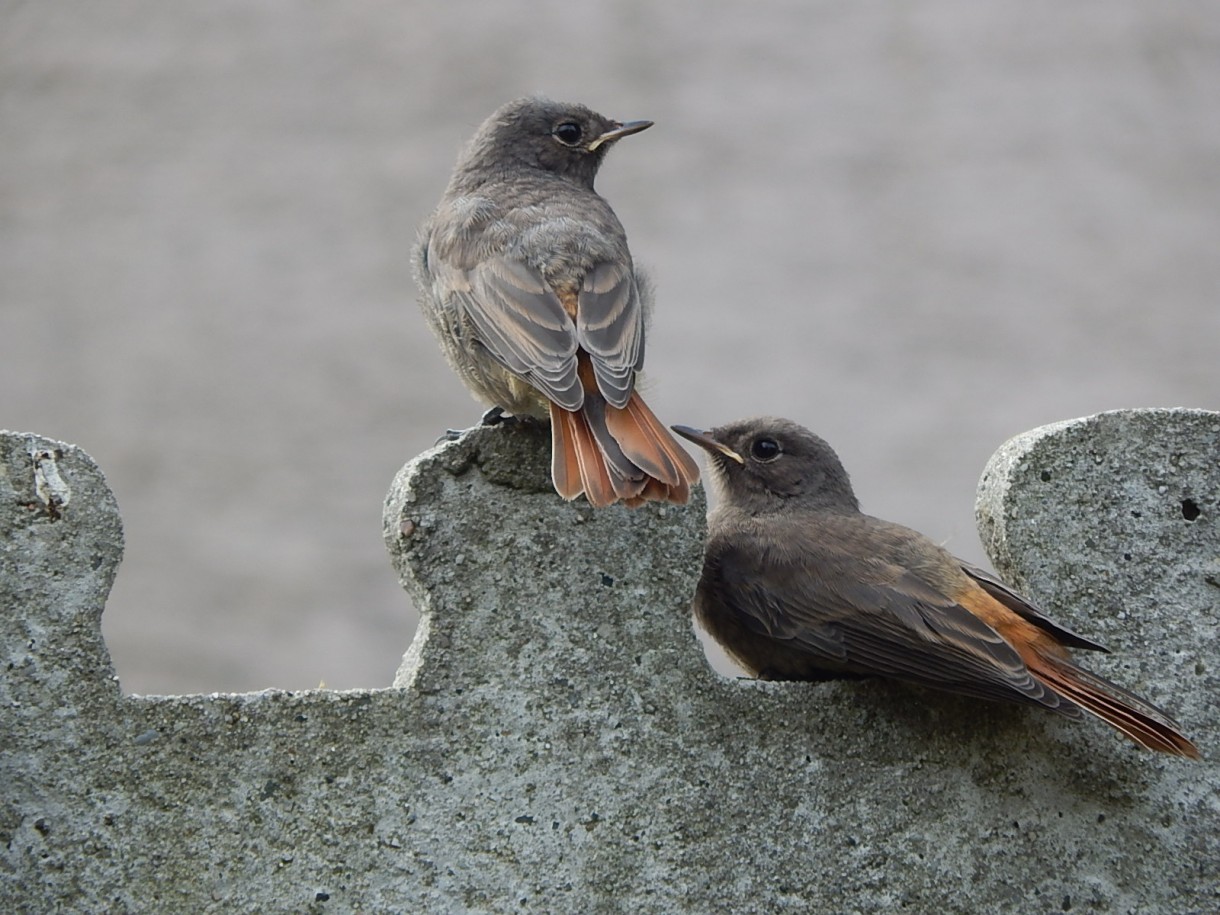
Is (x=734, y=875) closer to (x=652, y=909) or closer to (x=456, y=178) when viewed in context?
(x=652, y=909)

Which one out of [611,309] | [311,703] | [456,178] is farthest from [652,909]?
[456,178]

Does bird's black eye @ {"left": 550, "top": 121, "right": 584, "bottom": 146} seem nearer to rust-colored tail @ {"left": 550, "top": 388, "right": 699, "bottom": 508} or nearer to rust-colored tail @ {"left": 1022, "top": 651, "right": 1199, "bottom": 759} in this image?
rust-colored tail @ {"left": 550, "top": 388, "right": 699, "bottom": 508}

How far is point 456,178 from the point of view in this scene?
4.99 metres

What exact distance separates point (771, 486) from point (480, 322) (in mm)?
1067

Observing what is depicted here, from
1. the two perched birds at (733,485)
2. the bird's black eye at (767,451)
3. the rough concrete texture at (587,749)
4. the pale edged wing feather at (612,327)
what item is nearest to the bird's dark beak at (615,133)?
the two perched birds at (733,485)

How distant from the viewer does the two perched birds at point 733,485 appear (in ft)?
12.0

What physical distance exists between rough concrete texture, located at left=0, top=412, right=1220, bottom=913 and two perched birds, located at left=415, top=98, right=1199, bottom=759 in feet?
0.55

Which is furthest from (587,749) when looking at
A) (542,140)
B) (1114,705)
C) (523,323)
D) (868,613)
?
(542,140)

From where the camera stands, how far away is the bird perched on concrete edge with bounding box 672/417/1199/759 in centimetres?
371

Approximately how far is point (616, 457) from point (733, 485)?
1.19m

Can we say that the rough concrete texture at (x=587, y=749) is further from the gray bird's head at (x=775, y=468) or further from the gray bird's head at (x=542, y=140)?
the gray bird's head at (x=542, y=140)

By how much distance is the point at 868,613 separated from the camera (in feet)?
12.9

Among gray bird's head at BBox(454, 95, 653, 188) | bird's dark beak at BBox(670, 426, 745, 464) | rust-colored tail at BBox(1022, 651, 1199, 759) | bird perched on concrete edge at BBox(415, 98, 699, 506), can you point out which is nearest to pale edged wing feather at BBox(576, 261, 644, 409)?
bird perched on concrete edge at BBox(415, 98, 699, 506)

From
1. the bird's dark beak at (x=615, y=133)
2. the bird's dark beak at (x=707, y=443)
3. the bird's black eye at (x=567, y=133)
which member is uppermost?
the bird's black eye at (x=567, y=133)
